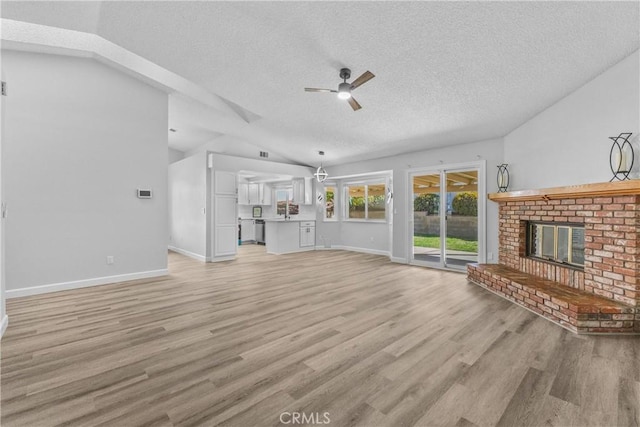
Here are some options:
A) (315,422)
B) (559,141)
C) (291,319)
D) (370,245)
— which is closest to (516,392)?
(315,422)

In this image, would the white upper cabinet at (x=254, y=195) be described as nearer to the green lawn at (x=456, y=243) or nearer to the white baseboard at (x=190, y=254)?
the white baseboard at (x=190, y=254)

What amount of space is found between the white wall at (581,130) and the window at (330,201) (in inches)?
206

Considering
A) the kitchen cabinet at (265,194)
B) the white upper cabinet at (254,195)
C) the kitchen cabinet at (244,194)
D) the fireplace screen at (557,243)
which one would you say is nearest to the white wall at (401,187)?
the fireplace screen at (557,243)

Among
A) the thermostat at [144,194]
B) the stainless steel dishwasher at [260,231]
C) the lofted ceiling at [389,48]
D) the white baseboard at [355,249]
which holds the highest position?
the lofted ceiling at [389,48]

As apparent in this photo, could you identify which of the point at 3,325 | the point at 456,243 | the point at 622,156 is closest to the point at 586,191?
the point at 622,156

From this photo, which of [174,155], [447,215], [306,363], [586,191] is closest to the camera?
[306,363]

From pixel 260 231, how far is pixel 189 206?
3160 millimetres

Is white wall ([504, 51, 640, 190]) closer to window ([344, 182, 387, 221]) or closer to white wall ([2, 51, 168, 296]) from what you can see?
window ([344, 182, 387, 221])

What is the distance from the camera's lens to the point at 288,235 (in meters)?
8.12

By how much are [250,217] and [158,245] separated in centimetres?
521

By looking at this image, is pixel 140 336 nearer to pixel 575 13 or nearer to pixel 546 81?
pixel 575 13

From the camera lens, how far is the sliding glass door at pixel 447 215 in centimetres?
569

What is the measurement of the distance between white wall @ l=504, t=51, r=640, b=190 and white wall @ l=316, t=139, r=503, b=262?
650 mm

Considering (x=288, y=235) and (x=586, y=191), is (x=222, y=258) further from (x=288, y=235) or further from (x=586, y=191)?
(x=586, y=191)
